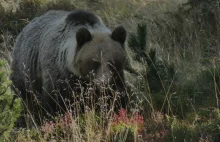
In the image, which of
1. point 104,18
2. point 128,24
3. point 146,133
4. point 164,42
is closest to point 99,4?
point 104,18

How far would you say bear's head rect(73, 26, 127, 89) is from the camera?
5976 mm

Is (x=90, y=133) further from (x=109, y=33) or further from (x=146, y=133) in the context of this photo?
(x=109, y=33)

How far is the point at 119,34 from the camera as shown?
6320 mm

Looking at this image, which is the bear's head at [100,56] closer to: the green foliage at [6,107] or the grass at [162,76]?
the grass at [162,76]

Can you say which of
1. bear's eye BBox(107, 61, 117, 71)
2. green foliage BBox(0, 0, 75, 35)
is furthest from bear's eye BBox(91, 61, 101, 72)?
green foliage BBox(0, 0, 75, 35)

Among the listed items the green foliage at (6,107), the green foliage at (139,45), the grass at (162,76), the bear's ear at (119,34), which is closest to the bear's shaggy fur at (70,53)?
the bear's ear at (119,34)

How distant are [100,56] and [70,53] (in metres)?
0.53

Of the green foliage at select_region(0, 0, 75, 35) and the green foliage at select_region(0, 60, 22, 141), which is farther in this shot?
the green foliage at select_region(0, 0, 75, 35)

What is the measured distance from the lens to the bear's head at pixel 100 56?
5976 mm

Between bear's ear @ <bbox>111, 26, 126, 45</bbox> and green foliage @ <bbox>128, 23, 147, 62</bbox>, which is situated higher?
bear's ear @ <bbox>111, 26, 126, 45</bbox>

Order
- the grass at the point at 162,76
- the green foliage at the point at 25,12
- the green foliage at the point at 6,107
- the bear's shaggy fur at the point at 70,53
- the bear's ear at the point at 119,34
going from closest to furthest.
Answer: the green foliage at the point at 6,107
the grass at the point at 162,76
the bear's shaggy fur at the point at 70,53
the bear's ear at the point at 119,34
the green foliage at the point at 25,12

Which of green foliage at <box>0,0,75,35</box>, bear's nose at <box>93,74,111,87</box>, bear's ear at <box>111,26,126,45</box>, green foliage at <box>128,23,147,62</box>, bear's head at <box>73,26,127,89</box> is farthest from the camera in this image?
green foliage at <box>0,0,75,35</box>

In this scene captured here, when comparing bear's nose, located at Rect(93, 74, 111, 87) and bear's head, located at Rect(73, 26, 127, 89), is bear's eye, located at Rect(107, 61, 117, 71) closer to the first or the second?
bear's head, located at Rect(73, 26, 127, 89)

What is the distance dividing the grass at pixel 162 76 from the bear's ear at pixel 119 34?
548mm
